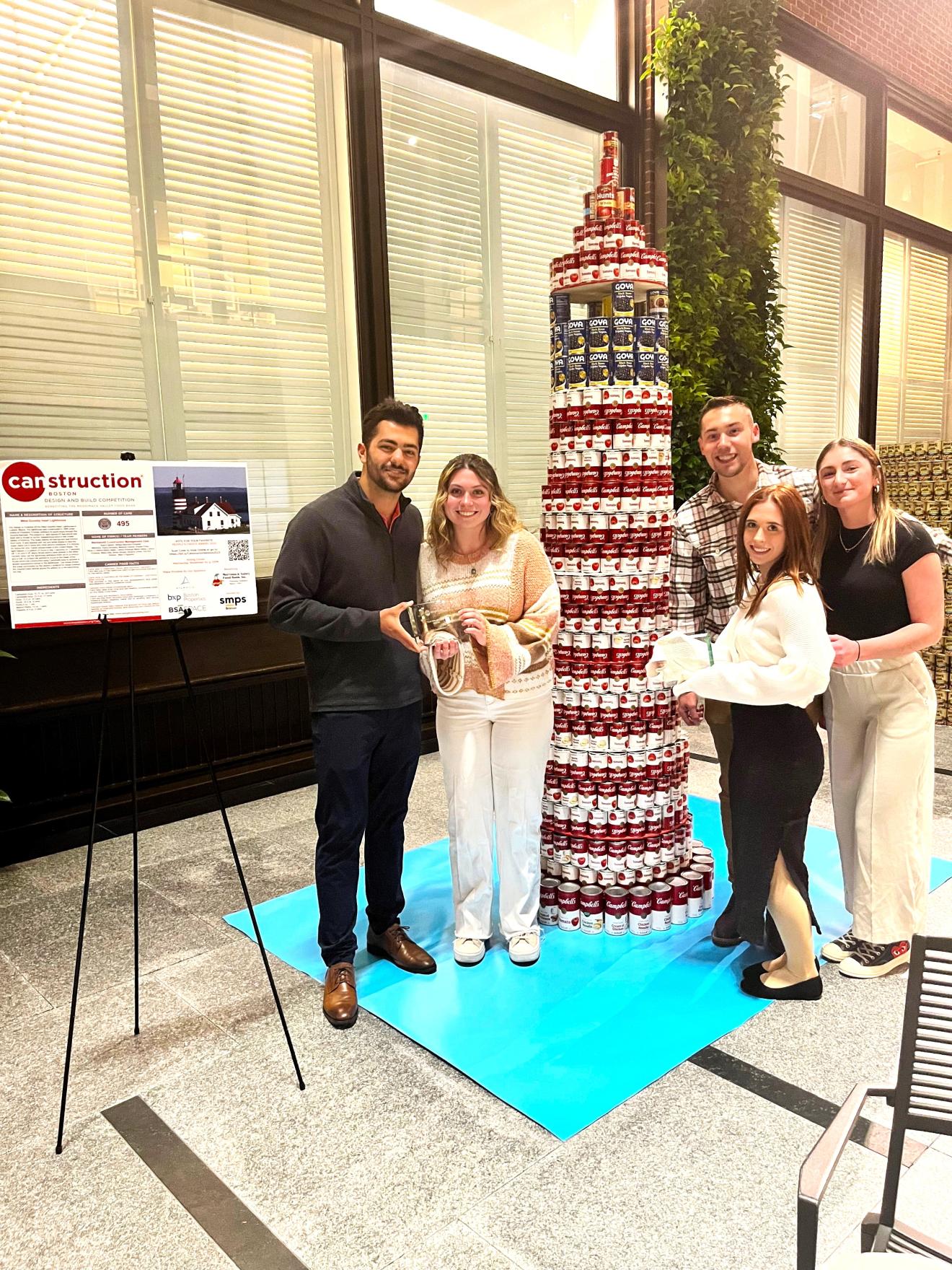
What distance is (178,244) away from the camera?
4664 mm

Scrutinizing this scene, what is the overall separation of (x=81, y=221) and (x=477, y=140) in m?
2.70

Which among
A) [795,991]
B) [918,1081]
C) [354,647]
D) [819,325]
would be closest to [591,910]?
[795,991]

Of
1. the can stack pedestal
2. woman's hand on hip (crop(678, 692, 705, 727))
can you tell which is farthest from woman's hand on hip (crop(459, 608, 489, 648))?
the can stack pedestal

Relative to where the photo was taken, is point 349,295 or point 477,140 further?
point 477,140

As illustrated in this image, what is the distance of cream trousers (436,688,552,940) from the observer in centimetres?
291

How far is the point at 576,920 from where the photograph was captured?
3312 mm

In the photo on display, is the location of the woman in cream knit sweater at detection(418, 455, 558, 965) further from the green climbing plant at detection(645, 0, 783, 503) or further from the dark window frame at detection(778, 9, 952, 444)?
the dark window frame at detection(778, 9, 952, 444)

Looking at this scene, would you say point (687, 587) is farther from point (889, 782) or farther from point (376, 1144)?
point (376, 1144)

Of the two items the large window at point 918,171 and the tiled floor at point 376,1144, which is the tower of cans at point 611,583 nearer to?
the tiled floor at point 376,1144

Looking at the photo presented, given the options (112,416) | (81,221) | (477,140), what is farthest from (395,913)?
(477,140)

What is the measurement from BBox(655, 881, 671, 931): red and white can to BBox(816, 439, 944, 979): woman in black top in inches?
23.0

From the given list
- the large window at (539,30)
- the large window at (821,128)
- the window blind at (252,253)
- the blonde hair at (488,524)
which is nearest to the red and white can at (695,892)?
the blonde hair at (488,524)

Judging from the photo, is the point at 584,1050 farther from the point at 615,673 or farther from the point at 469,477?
the point at 469,477

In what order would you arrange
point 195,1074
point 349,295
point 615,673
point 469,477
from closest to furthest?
point 195,1074
point 469,477
point 615,673
point 349,295
